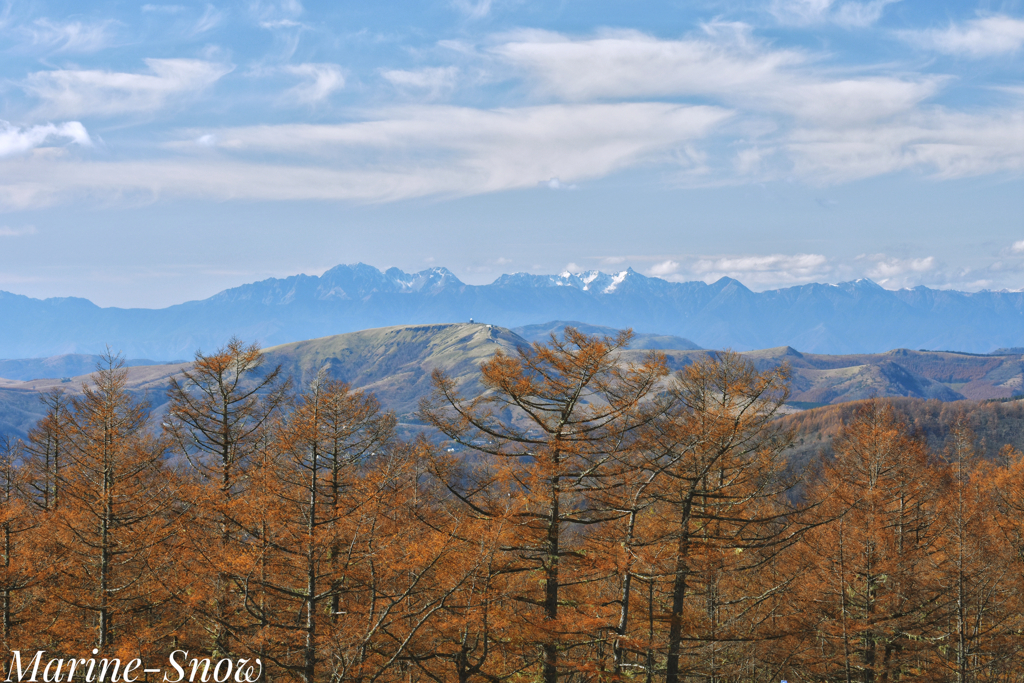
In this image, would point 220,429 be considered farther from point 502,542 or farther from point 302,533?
point 502,542

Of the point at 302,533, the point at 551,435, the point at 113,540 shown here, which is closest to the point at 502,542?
the point at 551,435

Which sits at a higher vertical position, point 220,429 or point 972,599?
point 220,429

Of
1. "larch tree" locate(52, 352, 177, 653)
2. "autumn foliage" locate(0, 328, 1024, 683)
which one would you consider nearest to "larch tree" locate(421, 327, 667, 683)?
"autumn foliage" locate(0, 328, 1024, 683)

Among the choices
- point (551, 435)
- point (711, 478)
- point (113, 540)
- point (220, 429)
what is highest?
point (551, 435)

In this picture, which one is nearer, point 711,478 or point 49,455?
point 711,478

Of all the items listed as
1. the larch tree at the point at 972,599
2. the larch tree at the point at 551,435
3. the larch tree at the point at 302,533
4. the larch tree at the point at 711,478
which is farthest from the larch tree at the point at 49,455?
the larch tree at the point at 972,599

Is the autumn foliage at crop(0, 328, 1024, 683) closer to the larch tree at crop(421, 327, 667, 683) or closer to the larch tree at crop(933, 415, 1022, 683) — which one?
the larch tree at crop(421, 327, 667, 683)

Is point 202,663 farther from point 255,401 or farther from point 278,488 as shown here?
point 255,401

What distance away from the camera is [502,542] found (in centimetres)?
2003

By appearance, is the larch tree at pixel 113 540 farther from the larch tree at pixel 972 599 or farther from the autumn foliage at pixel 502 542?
the larch tree at pixel 972 599

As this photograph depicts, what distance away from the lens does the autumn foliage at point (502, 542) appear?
2022cm

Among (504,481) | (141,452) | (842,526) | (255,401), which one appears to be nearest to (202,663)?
(141,452)

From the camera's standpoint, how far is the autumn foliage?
66.3ft

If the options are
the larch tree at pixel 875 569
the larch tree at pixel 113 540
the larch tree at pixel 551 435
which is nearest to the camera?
the larch tree at pixel 551 435
